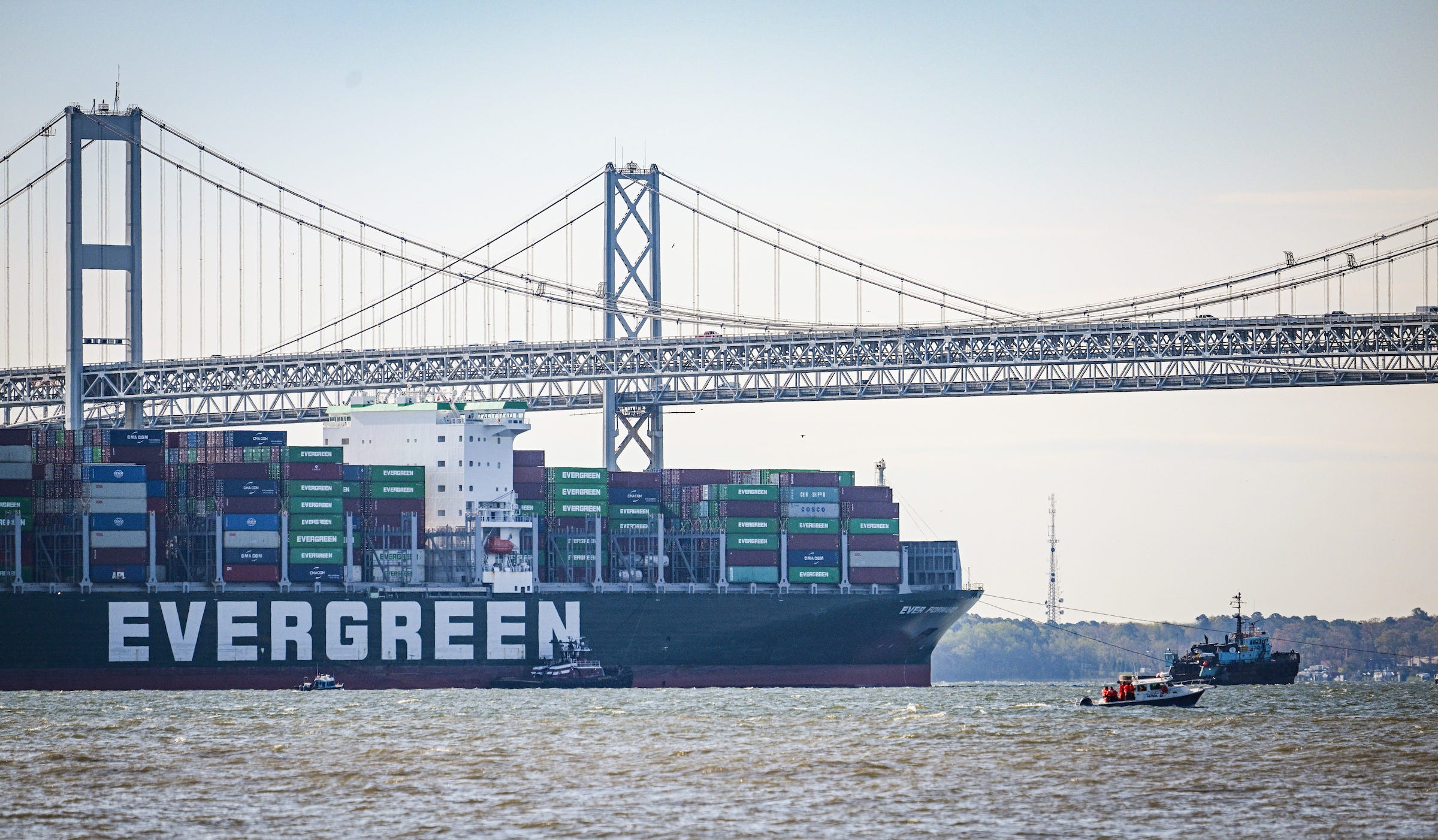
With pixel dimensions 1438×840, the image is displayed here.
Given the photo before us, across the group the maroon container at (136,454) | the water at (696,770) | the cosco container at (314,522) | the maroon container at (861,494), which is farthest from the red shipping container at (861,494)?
the maroon container at (136,454)

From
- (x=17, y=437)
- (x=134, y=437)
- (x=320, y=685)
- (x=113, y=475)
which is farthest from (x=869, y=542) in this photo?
(x=17, y=437)

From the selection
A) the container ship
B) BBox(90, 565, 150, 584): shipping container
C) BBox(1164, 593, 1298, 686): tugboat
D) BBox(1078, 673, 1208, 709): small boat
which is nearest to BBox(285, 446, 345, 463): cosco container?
the container ship

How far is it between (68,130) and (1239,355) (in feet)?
146

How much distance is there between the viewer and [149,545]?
197 ft

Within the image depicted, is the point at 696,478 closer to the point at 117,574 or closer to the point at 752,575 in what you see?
the point at 752,575

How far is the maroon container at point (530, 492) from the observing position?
66.9 metres

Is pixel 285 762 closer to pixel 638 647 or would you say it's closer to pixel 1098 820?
pixel 1098 820

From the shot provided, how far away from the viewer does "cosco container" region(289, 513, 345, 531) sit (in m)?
61.5

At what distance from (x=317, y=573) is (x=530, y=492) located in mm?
8496

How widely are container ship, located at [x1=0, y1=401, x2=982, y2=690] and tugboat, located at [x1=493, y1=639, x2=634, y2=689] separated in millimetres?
339

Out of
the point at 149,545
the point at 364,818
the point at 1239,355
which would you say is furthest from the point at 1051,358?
the point at 364,818

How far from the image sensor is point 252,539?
200 ft

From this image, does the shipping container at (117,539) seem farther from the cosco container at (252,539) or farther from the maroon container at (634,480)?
the maroon container at (634,480)

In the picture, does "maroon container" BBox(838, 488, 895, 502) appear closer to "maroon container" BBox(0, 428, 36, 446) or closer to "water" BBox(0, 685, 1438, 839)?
"water" BBox(0, 685, 1438, 839)
